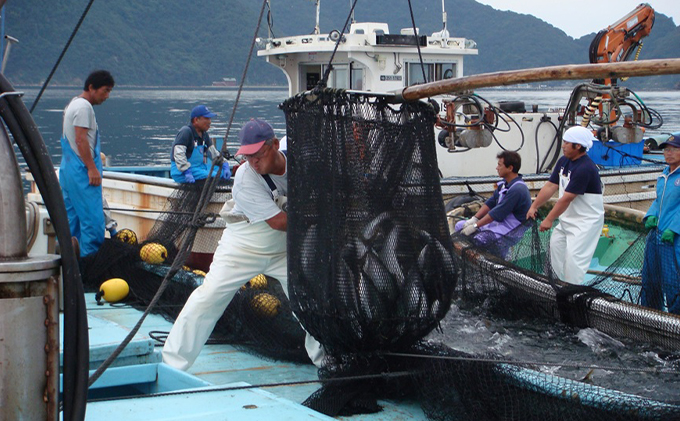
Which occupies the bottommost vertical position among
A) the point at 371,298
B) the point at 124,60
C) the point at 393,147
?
the point at 371,298

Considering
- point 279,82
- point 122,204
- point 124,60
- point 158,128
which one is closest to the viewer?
point 122,204

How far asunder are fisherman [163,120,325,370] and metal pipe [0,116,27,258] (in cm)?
260

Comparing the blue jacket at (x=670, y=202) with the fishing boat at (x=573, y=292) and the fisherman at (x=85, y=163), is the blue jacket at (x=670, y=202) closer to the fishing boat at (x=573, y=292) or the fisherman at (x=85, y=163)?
the fishing boat at (x=573, y=292)

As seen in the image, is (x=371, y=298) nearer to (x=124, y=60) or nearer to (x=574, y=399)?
(x=574, y=399)

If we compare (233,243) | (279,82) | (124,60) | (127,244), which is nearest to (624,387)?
(233,243)

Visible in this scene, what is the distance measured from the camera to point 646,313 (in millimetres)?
5016

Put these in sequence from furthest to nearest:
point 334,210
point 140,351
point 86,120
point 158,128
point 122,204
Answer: point 158,128 → point 122,204 → point 86,120 → point 140,351 → point 334,210

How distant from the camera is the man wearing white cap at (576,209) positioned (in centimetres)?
699

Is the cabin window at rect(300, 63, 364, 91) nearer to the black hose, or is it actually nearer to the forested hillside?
the black hose

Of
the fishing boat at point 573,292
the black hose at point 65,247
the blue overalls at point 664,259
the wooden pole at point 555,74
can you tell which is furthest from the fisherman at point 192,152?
the black hose at point 65,247

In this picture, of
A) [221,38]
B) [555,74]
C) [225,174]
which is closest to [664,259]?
[555,74]

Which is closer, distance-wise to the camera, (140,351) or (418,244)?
(418,244)

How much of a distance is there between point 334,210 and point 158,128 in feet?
164

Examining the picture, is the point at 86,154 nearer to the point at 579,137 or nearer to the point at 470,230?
the point at 470,230
